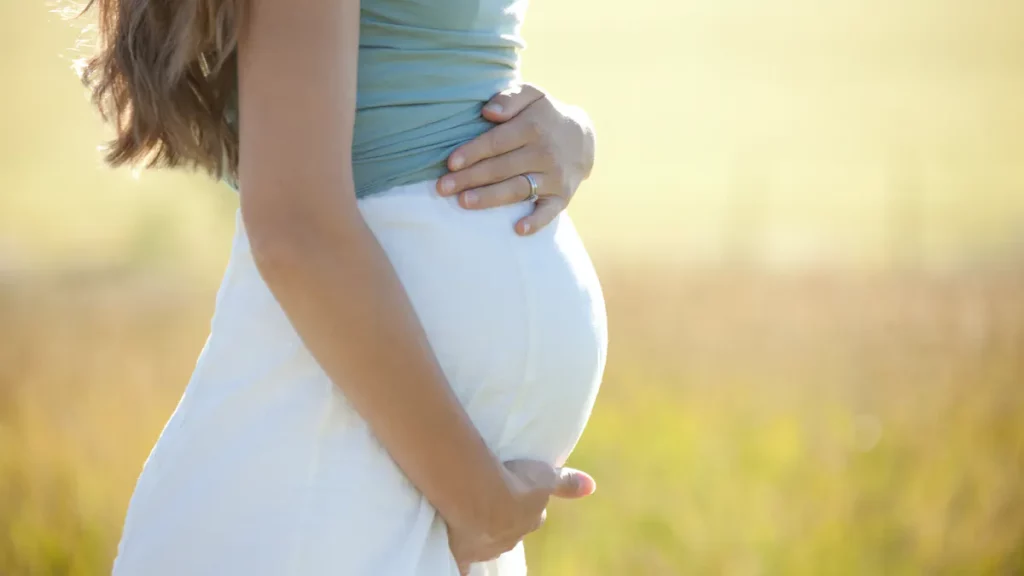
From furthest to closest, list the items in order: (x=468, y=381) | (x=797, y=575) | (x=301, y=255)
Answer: (x=797, y=575) → (x=468, y=381) → (x=301, y=255)

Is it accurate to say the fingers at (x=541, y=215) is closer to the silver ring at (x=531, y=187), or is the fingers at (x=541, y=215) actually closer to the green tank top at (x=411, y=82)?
the silver ring at (x=531, y=187)

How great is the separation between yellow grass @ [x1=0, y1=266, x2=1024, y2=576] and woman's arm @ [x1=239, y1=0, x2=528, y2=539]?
2.10 m

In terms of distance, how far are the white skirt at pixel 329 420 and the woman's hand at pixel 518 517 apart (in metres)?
0.02

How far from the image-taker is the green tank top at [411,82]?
1.10 metres

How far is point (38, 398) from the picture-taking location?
3459 mm

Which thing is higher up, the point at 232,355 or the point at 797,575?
the point at 232,355

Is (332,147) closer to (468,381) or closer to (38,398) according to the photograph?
(468,381)

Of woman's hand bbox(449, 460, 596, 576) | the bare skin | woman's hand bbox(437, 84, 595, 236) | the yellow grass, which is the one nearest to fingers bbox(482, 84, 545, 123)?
woman's hand bbox(437, 84, 595, 236)

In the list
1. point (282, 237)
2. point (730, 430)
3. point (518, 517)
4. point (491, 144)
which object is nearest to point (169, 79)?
point (282, 237)

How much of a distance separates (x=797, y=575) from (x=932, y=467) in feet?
2.37

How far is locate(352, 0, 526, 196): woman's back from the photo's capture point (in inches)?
43.3

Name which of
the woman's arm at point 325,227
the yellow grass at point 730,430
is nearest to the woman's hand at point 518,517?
the woman's arm at point 325,227

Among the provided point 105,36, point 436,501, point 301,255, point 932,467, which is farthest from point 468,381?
point 932,467

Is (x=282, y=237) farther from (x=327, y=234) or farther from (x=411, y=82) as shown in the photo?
(x=411, y=82)
